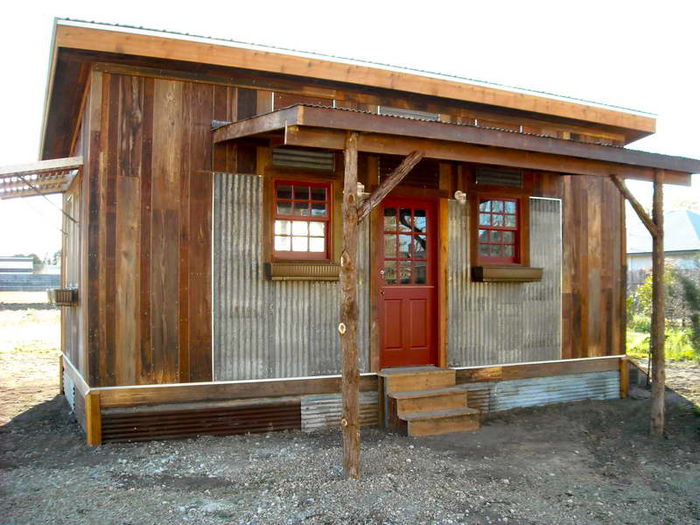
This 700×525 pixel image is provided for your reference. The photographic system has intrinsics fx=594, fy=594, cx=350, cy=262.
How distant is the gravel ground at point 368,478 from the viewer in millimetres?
4082

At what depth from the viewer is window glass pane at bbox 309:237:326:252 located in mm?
6449

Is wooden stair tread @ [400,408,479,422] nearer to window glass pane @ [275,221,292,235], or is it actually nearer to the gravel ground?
the gravel ground

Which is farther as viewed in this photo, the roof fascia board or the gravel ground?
the roof fascia board

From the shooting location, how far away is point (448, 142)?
217 inches

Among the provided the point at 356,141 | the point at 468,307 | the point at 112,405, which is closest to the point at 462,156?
the point at 356,141

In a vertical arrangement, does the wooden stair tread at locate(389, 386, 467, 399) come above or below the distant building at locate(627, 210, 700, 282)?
below

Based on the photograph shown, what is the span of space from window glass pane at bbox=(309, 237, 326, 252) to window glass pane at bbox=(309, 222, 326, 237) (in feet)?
0.14

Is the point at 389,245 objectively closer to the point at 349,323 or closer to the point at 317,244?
the point at 317,244

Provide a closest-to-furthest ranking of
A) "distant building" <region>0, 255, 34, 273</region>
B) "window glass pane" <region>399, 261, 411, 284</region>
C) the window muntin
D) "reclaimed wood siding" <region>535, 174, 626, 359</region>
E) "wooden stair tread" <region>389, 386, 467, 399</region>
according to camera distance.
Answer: "wooden stair tread" <region>389, 386, 467, 399</region>
"window glass pane" <region>399, 261, 411, 284</region>
the window muntin
"reclaimed wood siding" <region>535, 174, 626, 359</region>
"distant building" <region>0, 255, 34, 273</region>

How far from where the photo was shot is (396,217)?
7.01m

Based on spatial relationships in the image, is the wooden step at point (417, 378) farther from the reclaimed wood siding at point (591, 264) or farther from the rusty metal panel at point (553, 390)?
the reclaimed wood siding at point (591, 264)

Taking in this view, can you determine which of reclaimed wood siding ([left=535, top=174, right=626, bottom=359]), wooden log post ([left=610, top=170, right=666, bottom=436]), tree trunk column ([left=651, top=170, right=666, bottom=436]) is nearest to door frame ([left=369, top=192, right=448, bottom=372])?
reclaimed wood siding ([left=535, top=174, right=626, bottom=359])

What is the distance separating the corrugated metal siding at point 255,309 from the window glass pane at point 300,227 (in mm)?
385

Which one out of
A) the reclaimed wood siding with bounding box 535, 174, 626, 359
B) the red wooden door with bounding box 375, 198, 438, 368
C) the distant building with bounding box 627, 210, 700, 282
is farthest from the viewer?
the distant building with bounding box 627, 210, 700, 282
